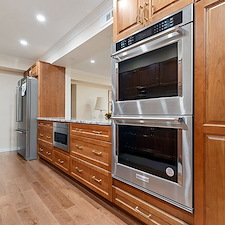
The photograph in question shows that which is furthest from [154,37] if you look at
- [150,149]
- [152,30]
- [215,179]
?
[215,179]

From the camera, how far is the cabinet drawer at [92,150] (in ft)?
5.87

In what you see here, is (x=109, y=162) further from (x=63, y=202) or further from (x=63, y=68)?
(x=63, y=68)

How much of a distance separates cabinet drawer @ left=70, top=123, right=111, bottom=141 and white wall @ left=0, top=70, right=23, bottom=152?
310cm

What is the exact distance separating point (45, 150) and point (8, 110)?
2.13 meters

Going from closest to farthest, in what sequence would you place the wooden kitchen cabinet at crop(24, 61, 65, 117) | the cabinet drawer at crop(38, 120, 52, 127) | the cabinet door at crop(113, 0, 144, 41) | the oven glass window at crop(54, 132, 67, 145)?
the cabinet door at crop(113, 0, 144, 41) → the oven glass window at crop(54, 132, 67, 145) → the cabinet drawer at crop(38, 120, 52, 127) → the wooden kitchen cabinet at crop(24, 61, 65, 117)

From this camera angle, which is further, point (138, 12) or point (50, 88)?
point (50, 88)

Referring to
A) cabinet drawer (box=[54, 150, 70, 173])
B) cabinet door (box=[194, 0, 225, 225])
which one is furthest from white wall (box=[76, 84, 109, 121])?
cabinet door (box=[194, 0, 225, 225])

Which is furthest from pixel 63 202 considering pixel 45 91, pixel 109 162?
pixel 45 91

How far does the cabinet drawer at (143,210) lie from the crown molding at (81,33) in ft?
6.75

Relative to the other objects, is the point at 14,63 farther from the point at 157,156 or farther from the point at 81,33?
the point at 157,156

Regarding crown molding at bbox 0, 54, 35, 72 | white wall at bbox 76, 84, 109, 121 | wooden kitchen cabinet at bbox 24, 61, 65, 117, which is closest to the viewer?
wooden kitchen cabinet at bbox 24, 61, 65, 117

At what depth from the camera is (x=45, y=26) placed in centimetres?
282

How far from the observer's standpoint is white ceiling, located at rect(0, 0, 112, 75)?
7.53ft

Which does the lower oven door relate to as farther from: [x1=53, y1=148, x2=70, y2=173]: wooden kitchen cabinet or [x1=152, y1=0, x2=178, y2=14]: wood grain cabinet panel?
[x1=53, y1=148, x2=70, y2=173]: wooden kitchen cabinet
